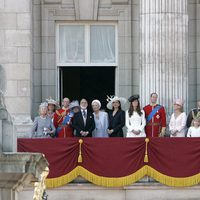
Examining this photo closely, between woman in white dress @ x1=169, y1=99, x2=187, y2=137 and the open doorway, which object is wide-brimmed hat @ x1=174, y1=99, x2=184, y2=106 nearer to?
woman in white dress @ x1=169, y1=99, x2=187, y2=137

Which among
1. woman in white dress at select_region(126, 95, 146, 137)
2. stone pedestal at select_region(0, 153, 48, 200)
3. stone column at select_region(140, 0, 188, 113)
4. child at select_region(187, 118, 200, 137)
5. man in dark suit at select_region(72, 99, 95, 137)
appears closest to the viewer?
stone pedestal at select_region(0, 153, 48, 200)

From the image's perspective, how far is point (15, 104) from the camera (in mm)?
37906

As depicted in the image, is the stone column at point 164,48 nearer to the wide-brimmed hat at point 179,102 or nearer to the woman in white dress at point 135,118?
the wide-brimmed hat at point 179,102

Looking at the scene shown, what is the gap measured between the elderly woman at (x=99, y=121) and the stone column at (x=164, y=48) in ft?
8.34

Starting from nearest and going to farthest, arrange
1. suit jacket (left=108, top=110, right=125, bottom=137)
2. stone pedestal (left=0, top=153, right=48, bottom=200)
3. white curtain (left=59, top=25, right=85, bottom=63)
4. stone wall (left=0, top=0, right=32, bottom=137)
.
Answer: stone pedestal (left=0, top=153, right=48, bottom=200), suit jacket (left=108, top=110, right=125, bottom=137), stone wall (left=0, top=0, right=32, bottom=137), white curtain (left=59, top=25, right=85, bottom=63)

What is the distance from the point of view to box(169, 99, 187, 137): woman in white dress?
3466 cm

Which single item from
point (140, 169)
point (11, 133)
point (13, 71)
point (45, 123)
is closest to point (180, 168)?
point (140, 169)

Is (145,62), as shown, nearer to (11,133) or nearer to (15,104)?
(15,104)

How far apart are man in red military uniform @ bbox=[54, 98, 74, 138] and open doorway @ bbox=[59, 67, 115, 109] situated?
192 inches

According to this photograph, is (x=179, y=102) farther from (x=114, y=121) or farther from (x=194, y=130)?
(x=114, y=121)

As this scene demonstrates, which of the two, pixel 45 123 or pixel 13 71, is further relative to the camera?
pixel 13 71

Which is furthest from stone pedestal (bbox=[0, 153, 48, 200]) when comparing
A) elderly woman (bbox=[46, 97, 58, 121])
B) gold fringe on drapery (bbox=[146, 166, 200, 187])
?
elderly woman (bbox=[46, 97, 58, 121])

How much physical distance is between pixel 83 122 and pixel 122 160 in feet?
4.38

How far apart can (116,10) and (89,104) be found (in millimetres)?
2786
